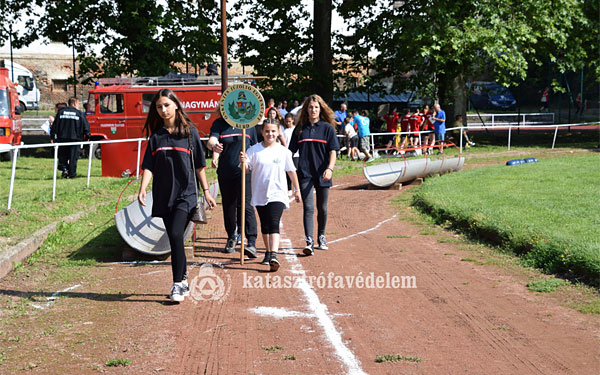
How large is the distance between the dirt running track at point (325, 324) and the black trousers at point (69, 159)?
10354mm

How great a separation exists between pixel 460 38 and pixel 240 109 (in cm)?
1911

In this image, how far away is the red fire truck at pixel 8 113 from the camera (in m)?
23.1

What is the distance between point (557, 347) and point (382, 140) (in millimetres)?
23748

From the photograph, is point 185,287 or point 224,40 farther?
point 224,40

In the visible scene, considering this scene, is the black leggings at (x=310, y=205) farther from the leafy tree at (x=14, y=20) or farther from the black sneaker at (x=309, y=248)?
the leafy tree at (x=14, y=20)

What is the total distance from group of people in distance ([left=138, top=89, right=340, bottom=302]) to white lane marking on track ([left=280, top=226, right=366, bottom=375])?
0.65m

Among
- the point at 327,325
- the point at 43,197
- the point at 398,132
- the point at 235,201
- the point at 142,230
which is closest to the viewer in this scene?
the point at 327,325

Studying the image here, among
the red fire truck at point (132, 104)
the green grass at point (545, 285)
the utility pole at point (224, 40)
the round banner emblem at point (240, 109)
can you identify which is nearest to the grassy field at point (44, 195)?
→ the red fire truck at point (132, 104)

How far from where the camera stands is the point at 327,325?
6113mm

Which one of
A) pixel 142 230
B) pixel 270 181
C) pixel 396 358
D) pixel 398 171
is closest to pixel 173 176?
pixel 270 181

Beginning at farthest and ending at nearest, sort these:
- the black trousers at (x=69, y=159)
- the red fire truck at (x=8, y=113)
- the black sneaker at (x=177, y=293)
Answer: the red fire truck at (x=8, y=113), the black trousers at (x=69, y=159), the black sneaker at (x=177, y=293)

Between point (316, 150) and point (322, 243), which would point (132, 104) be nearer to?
point (316, 150)

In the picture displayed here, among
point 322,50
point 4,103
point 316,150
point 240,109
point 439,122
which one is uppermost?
point 322,50

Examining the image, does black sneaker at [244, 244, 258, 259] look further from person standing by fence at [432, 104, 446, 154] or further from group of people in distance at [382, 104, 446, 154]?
person standing by fence at [432, 104, 446, 154]
